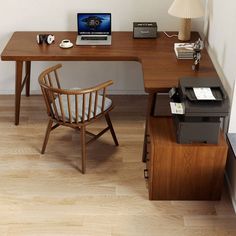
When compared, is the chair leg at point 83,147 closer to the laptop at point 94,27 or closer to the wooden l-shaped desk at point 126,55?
the wooden l-shaped desk at point 126,55

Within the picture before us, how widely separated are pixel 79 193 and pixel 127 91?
4.97 ft

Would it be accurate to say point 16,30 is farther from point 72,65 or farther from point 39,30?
point 72,65

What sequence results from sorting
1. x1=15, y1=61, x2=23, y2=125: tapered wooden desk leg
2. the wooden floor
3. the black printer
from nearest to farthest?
the black printer, the wooden floor, x1=15, y1=61, x2=23, y2=125: tapered wooden desk leg

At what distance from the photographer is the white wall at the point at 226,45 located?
267cm

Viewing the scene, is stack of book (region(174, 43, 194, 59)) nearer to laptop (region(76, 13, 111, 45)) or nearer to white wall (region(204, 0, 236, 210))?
white wall (region(204, 0, 236, 210))


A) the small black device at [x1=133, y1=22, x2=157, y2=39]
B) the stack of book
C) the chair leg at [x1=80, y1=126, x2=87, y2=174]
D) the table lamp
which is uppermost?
the table lamp

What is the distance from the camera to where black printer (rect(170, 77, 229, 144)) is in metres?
2.45

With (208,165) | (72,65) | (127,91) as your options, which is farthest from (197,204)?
(72,65)

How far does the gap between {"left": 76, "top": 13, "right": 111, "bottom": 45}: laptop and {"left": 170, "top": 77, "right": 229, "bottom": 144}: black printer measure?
116 cm

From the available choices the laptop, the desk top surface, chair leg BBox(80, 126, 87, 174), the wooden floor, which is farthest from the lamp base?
chair leg BBox(80, 126, 87, 174)

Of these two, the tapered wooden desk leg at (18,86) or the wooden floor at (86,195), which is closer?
the wooden floor at (86,195)

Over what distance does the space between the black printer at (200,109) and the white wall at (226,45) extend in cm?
14

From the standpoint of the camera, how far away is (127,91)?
13.6ft

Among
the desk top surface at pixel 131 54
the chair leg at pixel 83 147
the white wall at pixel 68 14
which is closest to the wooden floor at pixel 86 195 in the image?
the chair leg at pixel 83 147
